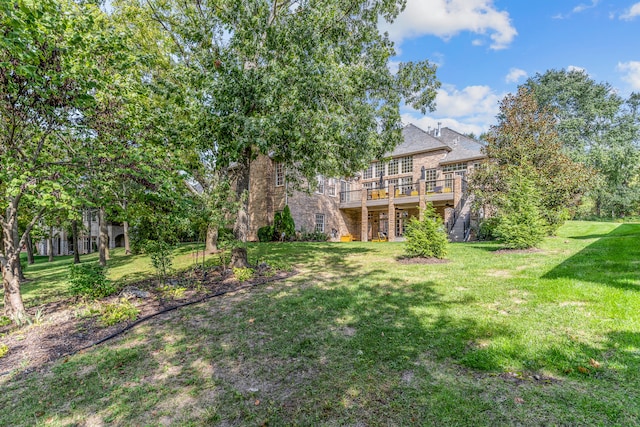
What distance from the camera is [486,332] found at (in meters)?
4.08

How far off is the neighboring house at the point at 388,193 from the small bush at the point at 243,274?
11349 millimetres

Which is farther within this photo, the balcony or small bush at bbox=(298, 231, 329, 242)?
small bush at bbox=(298, 231, 329, 242)

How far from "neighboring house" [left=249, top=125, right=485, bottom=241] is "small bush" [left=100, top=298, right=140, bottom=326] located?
14.0 m

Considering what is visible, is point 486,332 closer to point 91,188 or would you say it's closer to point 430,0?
point 91,188

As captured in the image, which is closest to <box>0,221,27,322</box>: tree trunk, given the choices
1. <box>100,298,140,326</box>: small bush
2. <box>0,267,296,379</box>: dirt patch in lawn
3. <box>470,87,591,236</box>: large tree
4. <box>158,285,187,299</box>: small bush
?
<box>0,267,296,379</box>: dirt patch in lawn

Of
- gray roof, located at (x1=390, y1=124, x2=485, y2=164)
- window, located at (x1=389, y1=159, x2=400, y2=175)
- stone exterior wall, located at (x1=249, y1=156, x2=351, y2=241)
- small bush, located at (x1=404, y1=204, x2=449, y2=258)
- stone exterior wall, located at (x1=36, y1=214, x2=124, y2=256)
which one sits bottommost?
stone exterior wall, located at (x1=36, y1=214, x2=124, y2=256)

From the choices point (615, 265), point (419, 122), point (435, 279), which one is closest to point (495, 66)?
point (419, 122)

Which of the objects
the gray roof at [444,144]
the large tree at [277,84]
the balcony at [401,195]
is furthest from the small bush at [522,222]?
the gray roof at [444,144]

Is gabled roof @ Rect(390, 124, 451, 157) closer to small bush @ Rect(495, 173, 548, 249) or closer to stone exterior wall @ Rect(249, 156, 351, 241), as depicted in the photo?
stone exterior wall @ Rect(249, 156, 351, 241)

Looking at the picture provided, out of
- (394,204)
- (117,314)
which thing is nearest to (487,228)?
(394,204)

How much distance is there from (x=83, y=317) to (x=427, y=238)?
877 cm

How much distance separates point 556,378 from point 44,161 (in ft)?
26.0

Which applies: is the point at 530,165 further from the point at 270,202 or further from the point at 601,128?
the point at 601,128

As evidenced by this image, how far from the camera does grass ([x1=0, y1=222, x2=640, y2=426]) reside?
273 centimetres
